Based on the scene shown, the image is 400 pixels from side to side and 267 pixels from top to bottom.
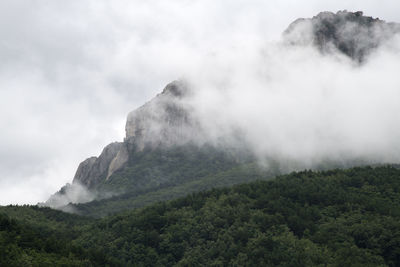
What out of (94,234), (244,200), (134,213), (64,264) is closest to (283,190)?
(244,200)

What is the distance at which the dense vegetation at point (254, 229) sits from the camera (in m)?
93.1

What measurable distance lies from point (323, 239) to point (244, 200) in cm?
3366

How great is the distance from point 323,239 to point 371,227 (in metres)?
11.6

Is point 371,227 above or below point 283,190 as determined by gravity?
below

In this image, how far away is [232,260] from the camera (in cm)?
9950

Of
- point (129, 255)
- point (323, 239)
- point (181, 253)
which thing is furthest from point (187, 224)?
point (323, 239)

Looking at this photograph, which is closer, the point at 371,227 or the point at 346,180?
the point at 371,227

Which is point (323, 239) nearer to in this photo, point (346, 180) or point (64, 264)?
point (346, 180)

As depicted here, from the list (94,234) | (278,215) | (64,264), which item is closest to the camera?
(64,264)

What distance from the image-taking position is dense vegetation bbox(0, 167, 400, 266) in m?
93.1

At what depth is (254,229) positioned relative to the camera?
112125 millimetres

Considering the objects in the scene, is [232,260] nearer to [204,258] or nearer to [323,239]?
[204,258]

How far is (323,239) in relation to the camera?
334 ft

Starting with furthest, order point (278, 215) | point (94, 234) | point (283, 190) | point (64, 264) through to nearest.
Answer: point (283, 190) → point (94, 234) → point (278, 215) → point (64, 264)
